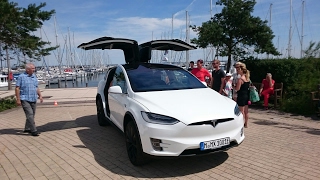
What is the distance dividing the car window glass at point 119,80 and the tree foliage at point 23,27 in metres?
6.56

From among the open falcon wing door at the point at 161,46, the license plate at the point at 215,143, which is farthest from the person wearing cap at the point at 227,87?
the license plate at the point at 215,143

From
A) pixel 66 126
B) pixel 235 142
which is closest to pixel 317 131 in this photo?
pixel 235 142

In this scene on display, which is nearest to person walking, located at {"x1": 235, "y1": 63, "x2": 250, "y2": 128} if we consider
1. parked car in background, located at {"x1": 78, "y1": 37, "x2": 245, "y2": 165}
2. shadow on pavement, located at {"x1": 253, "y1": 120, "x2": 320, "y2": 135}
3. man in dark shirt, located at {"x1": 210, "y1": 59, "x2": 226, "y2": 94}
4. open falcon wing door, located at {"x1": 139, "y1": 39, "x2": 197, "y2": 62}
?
man in dark shirt, located at {"x1": 210, "y1": 59, "x2": 226, "y2": 94}

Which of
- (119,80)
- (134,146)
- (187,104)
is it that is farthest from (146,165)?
(119,80)

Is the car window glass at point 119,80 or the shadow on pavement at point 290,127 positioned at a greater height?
the car window glass at point 119,80

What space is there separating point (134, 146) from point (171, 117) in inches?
36.1

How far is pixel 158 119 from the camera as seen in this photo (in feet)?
12.5

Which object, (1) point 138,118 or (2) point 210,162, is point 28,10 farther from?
(2) point 210,162

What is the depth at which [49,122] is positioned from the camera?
8.22 metres

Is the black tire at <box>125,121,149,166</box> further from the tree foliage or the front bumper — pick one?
the tree foliage

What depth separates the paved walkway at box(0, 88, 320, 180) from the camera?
4008 millimetres

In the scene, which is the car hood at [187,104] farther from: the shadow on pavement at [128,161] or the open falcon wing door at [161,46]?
the open falcon wing door at [161,46]

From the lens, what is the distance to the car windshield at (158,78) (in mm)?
4895

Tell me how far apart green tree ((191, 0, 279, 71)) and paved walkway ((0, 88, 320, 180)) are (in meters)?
5.24
